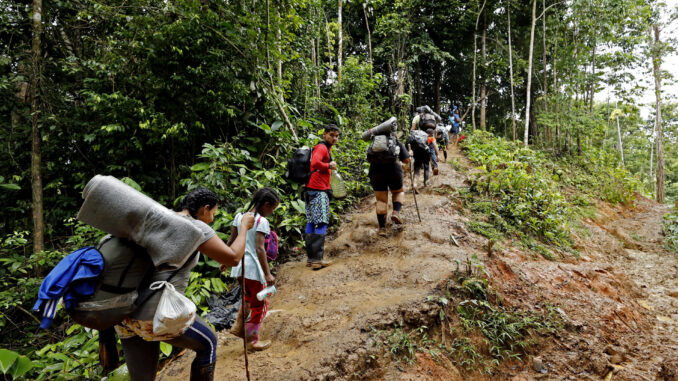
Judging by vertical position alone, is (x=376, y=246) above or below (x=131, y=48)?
below

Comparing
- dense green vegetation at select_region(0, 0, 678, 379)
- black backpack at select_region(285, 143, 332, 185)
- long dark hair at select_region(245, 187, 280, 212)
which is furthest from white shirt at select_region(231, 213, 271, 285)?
black backpack at select_region(285, 143, 332, 185)

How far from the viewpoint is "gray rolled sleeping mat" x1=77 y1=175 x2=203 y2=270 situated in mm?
1757

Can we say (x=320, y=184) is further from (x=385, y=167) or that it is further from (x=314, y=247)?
(x=385, y=167)

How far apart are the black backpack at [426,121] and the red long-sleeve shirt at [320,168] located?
4.53 meters

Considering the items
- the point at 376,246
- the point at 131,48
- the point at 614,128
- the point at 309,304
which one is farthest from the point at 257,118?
the point at 614,128

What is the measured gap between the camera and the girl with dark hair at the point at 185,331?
6.21ft

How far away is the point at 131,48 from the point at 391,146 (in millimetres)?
5850

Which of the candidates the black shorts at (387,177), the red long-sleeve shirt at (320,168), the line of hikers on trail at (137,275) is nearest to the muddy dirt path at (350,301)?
the black shorts at (387,177)

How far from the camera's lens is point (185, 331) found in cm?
202

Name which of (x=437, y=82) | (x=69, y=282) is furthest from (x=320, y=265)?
(x=437, y=82)

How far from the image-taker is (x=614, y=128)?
32.3 meters

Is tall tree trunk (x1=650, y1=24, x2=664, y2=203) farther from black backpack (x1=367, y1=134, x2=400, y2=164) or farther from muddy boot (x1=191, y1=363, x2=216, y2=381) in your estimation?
muddy boot (x1=191, y1=363, x2=216, y2=381)

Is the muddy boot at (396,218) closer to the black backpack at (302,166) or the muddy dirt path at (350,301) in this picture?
the muddy dirt path at (350,301)

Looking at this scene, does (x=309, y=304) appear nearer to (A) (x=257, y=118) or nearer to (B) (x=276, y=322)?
(B) (x=276, y=322)
